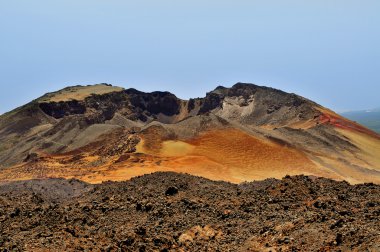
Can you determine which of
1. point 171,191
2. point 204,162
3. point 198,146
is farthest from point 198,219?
point 198,146

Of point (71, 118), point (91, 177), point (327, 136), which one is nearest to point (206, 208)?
point (91, 177)

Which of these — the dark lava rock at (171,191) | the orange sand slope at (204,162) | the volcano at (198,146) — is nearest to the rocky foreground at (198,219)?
the dark lava rock at (171,191)

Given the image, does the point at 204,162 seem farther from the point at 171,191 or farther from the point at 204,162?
the point at 171,191

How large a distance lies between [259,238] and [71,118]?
40.9 m

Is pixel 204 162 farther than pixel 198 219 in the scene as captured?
Yes

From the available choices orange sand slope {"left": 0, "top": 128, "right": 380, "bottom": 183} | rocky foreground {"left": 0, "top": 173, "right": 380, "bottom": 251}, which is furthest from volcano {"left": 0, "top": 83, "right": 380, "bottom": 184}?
rocky foreground {"left": 0, "top": 173, "right": 380, "bottom": 251}

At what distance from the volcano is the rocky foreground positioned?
9362 mm

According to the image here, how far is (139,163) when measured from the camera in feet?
108

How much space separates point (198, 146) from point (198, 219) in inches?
790

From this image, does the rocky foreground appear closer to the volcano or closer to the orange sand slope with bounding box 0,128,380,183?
the orange sand slope with bounding box 0,128,380,183

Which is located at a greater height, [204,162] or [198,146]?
[198,146]

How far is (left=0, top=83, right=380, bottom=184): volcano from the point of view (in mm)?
32312

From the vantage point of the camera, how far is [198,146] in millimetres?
36406

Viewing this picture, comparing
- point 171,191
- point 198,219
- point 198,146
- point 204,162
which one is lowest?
point 198,219
